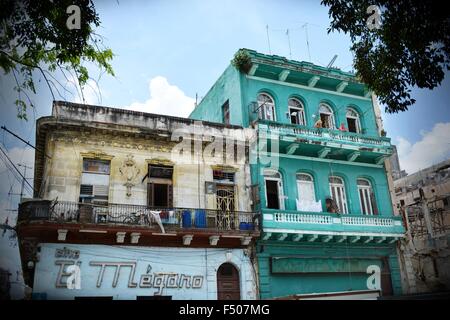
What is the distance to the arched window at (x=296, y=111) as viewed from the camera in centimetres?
1717

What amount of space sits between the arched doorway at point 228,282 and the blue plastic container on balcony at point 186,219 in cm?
185

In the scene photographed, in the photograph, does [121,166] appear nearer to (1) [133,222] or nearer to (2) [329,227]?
(1) [133,222]

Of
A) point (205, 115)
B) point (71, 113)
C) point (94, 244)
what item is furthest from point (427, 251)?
point (71, 113)

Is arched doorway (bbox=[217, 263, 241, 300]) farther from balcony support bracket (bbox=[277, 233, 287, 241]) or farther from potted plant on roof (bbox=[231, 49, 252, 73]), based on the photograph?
potted plant on roof (bbox=[231, 49, 252, 73])

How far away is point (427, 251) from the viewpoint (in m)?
16.7

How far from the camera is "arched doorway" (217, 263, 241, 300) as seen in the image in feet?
43.2

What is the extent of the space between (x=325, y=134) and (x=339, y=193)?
245cm

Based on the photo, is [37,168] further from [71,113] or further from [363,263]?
[363,263]

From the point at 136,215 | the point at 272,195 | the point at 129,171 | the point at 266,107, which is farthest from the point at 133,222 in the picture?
the point at 266,107

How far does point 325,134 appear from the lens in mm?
16250

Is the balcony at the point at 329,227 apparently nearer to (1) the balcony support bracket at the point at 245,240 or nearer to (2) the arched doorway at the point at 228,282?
(1) the balcony support bracket at the point at 245,240

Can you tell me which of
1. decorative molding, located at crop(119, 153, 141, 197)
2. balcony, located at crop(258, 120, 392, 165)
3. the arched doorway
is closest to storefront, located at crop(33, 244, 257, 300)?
the arched doorway

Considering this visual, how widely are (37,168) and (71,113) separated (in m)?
2.61

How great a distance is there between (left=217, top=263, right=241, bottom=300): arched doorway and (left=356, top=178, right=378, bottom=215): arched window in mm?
6373
